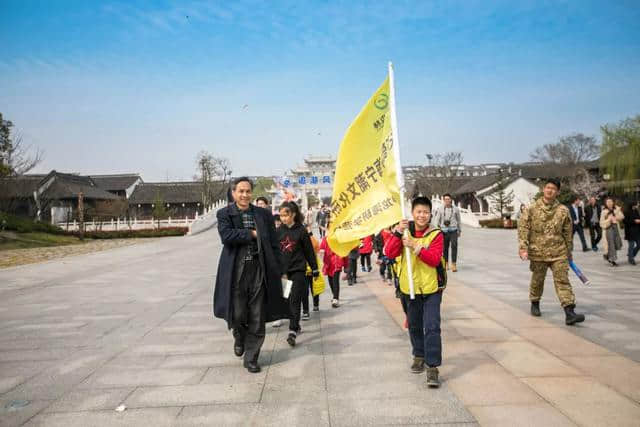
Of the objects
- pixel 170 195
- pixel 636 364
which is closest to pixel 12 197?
pixel 170 195

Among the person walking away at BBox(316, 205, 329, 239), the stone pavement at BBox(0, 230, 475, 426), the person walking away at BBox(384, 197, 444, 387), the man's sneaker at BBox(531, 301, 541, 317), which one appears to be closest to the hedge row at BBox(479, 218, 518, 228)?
the person walking away at BBox(316, 205, 329, 239)

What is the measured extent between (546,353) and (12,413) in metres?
4.46

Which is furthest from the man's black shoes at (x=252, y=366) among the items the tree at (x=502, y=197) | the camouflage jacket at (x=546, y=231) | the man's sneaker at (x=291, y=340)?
the tree at (x=502, y=197)

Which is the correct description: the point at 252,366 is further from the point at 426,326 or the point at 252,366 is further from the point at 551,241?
the point at 551,241

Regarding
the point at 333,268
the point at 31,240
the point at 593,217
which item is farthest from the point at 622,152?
the point at 31,240

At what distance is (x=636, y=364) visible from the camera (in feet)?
12.8

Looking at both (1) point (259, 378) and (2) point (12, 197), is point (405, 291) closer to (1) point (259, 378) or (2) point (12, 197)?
(1) point (259, 378)

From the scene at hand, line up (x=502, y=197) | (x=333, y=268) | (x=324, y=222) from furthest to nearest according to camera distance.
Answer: (x=502, y=197) < (x=324, y=222) < (x=333, y=268)

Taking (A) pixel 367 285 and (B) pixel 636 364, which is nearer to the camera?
(B) pixel 636 364

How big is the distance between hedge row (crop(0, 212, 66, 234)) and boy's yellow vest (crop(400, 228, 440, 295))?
103 feet

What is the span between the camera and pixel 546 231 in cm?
544

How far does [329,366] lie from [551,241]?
3.18 meters

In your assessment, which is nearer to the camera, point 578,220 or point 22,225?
point 578,220

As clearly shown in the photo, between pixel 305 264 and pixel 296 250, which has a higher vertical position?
pixel 296 250
